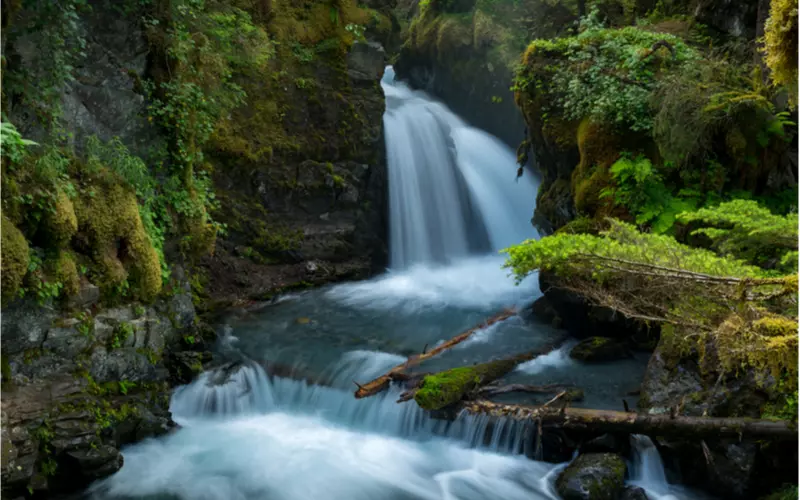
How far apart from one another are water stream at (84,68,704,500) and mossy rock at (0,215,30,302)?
2422 millimetres

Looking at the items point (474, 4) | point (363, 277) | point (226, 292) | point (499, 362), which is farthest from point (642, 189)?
point (474, 4)

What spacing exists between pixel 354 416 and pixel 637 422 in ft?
12.1

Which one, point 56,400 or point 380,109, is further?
point 380,109

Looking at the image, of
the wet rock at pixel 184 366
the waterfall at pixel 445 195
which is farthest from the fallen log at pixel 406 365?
the waterfall at pixel 445 195

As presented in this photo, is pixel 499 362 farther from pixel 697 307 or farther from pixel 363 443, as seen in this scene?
pixel 697 307

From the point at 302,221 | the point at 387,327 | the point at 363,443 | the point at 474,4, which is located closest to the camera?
the point at 363,443

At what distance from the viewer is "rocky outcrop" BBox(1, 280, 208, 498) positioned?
6.25 metres

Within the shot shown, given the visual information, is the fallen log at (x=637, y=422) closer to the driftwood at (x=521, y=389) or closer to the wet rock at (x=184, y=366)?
the driftwood at (x=521, y=389)

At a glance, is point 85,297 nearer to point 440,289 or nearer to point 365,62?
point 440,289

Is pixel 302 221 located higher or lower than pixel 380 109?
lower

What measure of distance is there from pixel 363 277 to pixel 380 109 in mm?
4462

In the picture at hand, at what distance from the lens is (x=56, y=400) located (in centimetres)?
665

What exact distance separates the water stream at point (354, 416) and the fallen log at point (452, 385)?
0.93 feet

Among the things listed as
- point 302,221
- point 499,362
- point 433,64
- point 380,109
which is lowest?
point 499,362
